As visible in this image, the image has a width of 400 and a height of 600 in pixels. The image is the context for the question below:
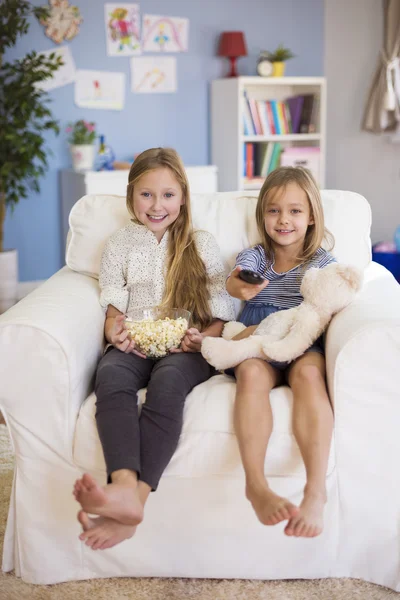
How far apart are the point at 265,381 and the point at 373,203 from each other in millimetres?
3037

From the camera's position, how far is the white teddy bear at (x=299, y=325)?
1686mm

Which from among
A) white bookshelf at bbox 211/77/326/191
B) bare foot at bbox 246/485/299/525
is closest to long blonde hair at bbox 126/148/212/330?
bare foot at bbox 246/485/299/525

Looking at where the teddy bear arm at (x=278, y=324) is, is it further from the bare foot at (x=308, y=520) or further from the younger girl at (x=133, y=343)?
the bare foot at (x=308, y=520)

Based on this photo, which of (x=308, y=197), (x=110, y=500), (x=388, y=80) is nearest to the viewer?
(x=110, y=500)

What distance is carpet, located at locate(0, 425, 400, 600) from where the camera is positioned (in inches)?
63.2

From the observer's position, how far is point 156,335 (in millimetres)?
1766

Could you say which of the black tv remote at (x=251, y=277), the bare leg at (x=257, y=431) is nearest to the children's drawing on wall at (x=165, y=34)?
the black tv remote at (x=251, y=277)

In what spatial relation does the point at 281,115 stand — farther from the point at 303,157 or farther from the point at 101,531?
the point at 101,531

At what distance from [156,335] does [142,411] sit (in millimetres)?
242

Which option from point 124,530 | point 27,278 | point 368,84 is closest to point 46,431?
point 124,530

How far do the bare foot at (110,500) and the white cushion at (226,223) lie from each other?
85 cm

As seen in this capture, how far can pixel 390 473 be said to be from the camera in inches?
62.4

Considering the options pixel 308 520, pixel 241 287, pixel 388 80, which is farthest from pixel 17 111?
pixel 308 520

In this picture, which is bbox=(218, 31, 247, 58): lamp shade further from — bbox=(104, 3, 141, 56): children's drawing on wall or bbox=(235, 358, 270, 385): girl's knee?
bbox=(235, 358, 270, 385): girl's knee
